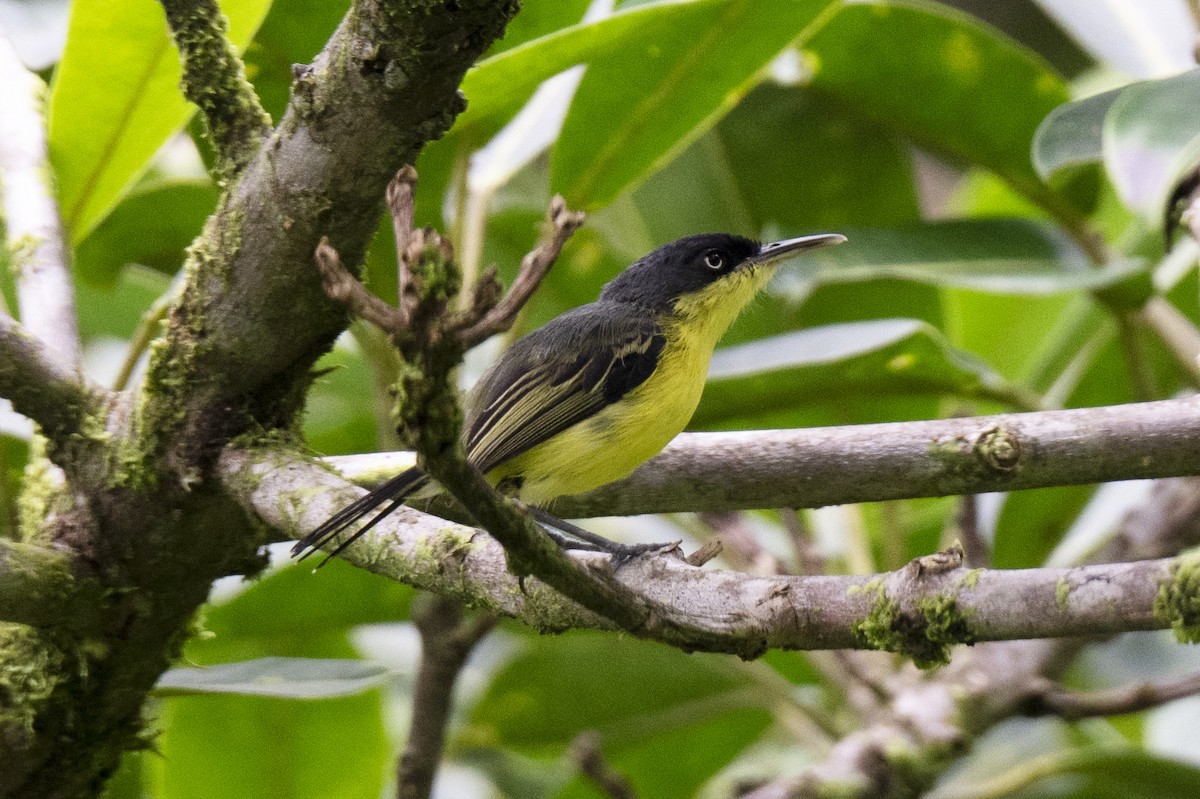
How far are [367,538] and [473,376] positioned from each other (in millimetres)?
1955

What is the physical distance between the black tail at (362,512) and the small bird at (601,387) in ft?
1.52

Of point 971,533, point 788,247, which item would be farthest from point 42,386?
point 971,533

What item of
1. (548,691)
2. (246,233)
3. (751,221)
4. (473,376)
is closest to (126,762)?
(548,691)

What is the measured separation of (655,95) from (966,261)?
2.85ft

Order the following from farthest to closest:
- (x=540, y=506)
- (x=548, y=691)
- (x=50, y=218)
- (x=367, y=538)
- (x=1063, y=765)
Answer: (x=548, y=691), (x=1063, y=765), (x=540, y=506), (x=50, y=218), (x=367, y=538)

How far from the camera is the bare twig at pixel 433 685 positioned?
238 centimetres

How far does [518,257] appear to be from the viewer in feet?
11.6

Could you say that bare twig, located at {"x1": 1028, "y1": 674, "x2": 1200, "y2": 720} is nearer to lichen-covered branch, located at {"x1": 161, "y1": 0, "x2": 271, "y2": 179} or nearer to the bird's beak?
the bird's beak

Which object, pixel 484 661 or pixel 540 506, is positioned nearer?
pixel 540 506

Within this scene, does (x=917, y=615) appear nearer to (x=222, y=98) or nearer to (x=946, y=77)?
(x=222, y=98)

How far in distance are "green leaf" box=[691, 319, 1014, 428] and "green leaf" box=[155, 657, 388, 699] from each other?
97 centimetres

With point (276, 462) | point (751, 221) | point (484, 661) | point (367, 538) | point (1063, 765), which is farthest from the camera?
point (484, 661)

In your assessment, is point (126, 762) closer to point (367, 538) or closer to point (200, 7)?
point (367, 538)

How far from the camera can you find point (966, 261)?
9.89 feet
